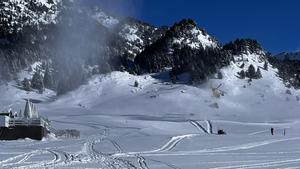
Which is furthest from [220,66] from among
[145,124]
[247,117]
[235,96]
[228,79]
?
[145,124]

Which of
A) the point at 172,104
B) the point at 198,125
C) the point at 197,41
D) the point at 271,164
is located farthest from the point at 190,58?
the point at 271,164

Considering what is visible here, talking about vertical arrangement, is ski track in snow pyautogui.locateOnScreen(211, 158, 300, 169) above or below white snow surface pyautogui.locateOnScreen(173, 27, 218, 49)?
below

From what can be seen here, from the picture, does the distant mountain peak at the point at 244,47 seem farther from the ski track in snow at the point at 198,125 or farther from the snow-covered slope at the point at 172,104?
the ski track in snow at the point at 198,125

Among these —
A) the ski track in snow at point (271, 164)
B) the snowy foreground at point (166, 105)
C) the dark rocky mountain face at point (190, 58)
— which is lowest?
the ski track in snow at point (271, 164)

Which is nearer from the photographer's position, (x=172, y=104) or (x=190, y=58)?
(x=172, y=104)

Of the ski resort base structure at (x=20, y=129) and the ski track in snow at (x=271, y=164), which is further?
the ski resort base structure at (x=20, y=129)

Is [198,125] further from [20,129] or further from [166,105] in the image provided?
[20,129]

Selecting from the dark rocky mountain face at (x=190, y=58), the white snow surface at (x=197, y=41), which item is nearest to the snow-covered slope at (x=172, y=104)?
the dark rocky mountain face at (x=190, y=58)

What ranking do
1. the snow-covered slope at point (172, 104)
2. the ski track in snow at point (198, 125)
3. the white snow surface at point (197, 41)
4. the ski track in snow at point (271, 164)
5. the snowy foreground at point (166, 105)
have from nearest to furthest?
the ski track in snow at point (271, 164) < the ski track in snow at point (198, 125) < the snowy foreground at point (166, 105) < the snow-covered slope at point (172, 104) < the white snow surface at point (197, 41)

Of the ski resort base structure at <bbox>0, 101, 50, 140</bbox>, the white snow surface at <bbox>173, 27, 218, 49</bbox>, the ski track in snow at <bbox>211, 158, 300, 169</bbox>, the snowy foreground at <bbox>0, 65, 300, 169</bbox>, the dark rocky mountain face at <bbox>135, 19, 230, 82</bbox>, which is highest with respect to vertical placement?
the white snow surface at <bbox>173, 27, 218, 49</bbox>

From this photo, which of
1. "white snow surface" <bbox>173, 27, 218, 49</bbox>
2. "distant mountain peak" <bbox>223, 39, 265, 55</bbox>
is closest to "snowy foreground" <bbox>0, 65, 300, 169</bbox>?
"distant mountain peak" <bbox>223, 39, 265, 55</bbox>

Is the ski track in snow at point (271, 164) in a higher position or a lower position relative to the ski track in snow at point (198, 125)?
lower

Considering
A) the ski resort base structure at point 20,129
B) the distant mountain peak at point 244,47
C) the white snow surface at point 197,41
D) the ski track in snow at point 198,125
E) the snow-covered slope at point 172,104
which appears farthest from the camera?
the white snow surface at point 197,41

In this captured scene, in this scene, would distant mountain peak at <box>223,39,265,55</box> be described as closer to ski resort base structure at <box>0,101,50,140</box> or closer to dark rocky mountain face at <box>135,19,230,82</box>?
dark rocky mountain face at <box>135,19,230,82</box>
